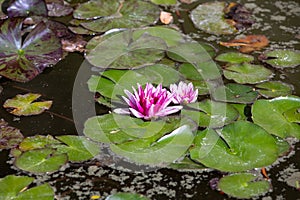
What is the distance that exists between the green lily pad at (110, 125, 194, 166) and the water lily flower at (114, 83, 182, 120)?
11cm

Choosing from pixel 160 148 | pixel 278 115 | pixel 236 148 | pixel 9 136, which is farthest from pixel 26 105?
pixel 278 115

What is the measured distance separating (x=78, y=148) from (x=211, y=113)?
1.55 feet

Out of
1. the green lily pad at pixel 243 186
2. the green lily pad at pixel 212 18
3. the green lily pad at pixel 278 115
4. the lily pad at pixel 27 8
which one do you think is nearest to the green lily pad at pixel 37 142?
the green lily pad at pixel 243 186

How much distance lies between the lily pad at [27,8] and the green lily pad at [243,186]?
1.22m

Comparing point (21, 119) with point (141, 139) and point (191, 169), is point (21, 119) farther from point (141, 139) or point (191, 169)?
point (191, 169)

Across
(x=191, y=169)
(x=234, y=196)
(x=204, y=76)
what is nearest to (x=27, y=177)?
(x=191, y=169)

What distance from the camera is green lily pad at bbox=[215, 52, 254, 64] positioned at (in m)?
2.14

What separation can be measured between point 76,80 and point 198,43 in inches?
21.6

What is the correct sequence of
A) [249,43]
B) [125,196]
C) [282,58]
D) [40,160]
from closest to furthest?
[125,196]
[40,160]
[282,58]
[249,43]

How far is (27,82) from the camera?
2049 mm

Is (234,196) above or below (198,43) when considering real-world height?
below

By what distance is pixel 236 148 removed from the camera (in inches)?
67.2

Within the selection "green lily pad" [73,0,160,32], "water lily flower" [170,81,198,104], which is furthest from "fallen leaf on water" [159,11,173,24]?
"water lily flower" [170,81,198,104]

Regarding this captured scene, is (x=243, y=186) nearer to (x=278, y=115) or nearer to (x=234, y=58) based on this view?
(x=278, y=115)
